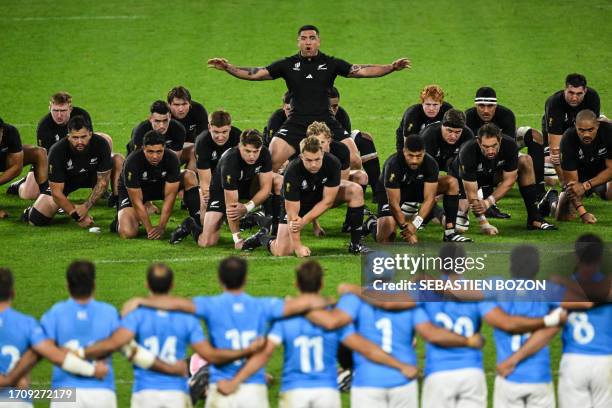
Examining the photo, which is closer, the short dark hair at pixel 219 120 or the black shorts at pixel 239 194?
the black shorts at pixel 239 194

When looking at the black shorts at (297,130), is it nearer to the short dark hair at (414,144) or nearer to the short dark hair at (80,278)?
the short dark hair at (414,144)

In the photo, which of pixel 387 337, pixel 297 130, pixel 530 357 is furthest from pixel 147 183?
pixel 530 357

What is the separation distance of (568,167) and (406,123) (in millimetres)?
2152

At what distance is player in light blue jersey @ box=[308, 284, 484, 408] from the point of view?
8.98m

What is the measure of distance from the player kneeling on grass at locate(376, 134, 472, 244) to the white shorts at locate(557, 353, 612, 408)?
503cm

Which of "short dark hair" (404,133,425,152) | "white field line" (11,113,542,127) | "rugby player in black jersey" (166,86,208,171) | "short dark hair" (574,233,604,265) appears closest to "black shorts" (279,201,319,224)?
"short dark hair" (404,133,425,152)

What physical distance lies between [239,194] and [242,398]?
6.21 m

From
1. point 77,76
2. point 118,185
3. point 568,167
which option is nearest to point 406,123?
point 568,167

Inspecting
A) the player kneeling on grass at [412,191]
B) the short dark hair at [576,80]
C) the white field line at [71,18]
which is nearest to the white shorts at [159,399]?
the player kneeling on grass at [412,191]

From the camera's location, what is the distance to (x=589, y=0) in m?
26.5

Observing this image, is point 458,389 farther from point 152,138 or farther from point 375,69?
point 375,69

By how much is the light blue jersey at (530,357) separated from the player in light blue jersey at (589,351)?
20cm

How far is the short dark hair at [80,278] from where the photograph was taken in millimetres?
8898

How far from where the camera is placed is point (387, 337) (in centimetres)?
909
